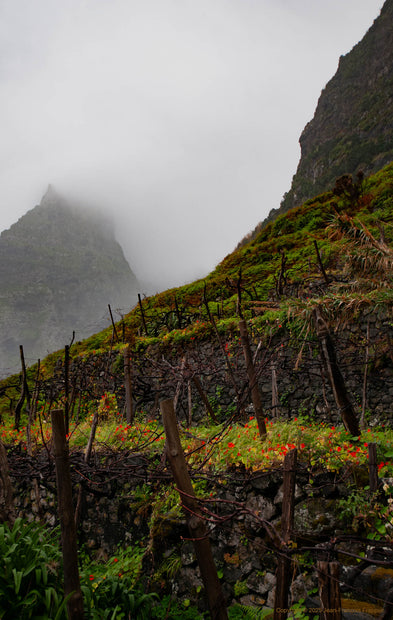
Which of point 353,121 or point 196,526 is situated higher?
point 353,121

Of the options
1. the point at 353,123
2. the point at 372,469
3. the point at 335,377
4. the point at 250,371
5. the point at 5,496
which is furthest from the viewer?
the point at 353,123

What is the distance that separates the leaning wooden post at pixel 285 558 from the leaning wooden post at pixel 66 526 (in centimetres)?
162

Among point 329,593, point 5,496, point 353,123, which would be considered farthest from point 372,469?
point 353,123

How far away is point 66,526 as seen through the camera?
9.25 feet

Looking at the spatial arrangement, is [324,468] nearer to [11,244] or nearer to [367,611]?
[367,611]

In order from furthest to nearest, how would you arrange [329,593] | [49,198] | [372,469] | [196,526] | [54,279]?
[49,198]
[54,279]
[372,469]
[196,526]
[329,593]

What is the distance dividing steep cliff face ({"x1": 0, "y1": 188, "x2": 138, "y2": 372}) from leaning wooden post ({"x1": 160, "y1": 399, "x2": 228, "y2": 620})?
100323 mm

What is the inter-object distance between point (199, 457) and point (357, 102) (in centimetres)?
6050

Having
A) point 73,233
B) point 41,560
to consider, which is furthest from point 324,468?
point 73,233

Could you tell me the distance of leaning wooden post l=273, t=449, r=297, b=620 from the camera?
83.2 inches

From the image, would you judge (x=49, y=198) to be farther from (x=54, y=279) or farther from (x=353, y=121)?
(x=353, y=121)

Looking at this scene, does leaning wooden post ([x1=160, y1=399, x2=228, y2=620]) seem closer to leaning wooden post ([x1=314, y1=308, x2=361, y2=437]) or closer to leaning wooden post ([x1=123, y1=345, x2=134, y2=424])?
leaning wooden post ([x1=314, y1=308, x2=361, y2=437])

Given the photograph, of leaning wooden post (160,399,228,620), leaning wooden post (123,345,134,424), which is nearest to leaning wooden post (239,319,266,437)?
leaning wooden post (160,399,228,620)

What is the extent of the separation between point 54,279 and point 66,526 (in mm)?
158911
